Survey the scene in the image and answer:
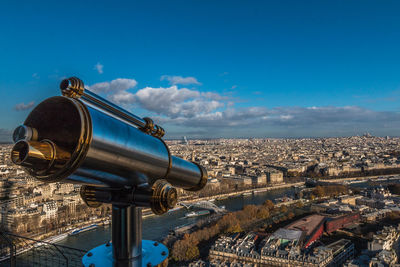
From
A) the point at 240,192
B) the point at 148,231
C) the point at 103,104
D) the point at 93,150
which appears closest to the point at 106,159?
the point at 93,150

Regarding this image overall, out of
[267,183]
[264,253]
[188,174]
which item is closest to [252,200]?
[267,183]

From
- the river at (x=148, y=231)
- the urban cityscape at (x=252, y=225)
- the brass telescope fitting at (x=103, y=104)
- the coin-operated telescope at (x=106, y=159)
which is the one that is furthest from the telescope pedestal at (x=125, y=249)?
the river at (x=148, y=231)

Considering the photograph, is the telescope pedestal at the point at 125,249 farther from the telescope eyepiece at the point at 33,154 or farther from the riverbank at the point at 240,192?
the riverbank at the point at 240,192

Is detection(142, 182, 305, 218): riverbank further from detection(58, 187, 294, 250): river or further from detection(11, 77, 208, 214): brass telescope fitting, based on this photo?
detection(11, 77, 208, 214): brass telescope fitting

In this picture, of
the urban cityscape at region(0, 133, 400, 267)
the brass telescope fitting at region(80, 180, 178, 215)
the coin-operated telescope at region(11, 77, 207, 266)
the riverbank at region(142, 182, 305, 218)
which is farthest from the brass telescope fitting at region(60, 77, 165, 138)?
the riverbank at region(142, 182, 305, 218)

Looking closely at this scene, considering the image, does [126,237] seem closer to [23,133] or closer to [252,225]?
[23,133]

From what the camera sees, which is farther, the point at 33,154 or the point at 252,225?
the point at 252,225

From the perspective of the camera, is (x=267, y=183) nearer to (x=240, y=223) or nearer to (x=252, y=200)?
(x=252, y=200)
